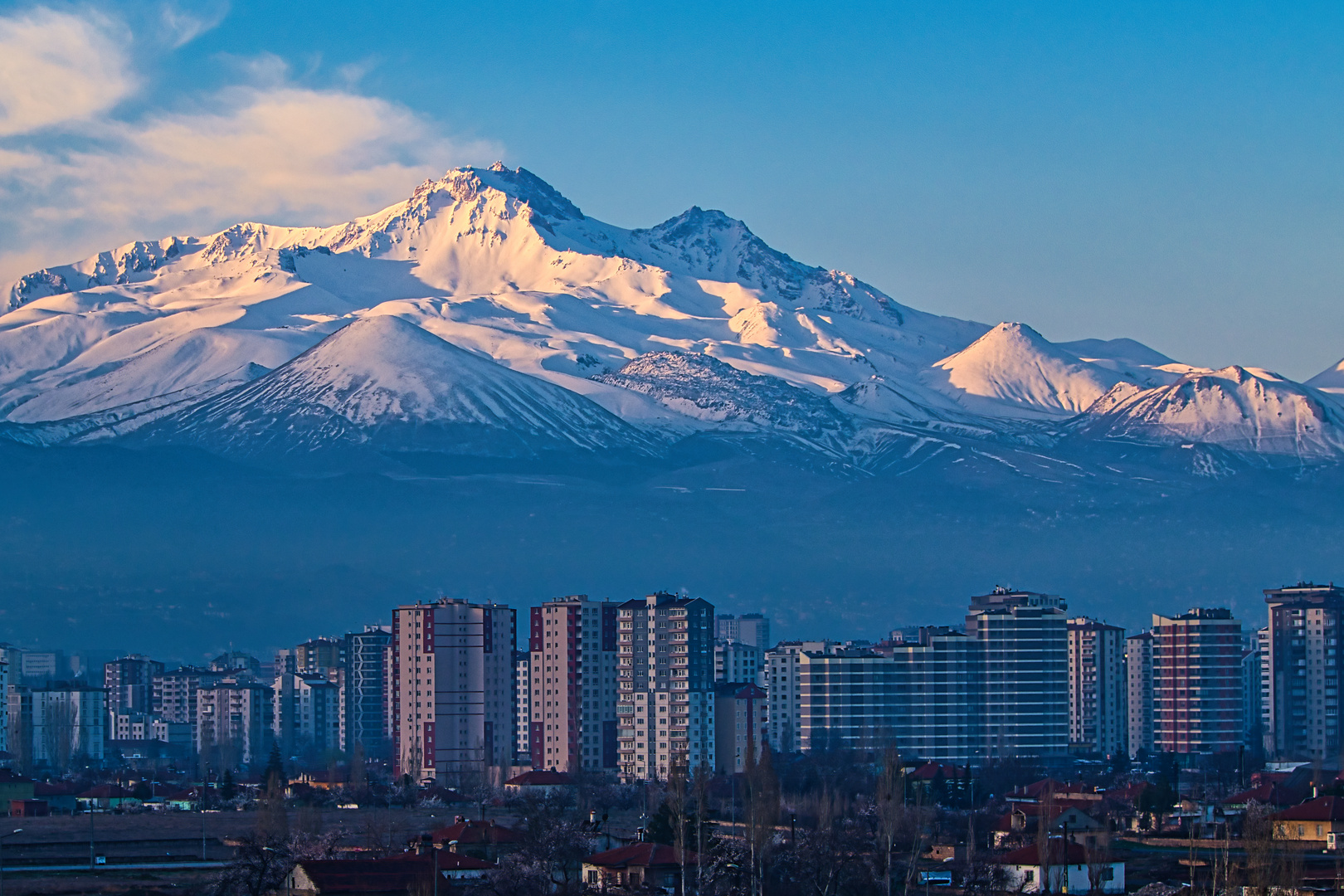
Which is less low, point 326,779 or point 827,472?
point 827,472

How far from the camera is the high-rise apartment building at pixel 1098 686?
77.3 meters

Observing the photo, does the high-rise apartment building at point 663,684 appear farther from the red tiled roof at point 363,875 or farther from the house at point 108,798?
the red tiled roof at point 363,875

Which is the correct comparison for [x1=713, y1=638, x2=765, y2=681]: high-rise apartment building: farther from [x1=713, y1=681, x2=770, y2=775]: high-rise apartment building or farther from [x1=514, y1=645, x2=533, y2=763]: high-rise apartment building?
[x1=713, y1=681, x2=770, y2=775]: high-rise apartment building

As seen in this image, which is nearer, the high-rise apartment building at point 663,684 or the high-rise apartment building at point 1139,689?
the high-rise apartment building at point 663,684

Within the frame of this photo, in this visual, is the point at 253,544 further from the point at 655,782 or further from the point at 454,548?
the point at 655,782

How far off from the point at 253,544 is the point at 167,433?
54.3 ft

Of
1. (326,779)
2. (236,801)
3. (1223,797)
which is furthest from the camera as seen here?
(326,779)

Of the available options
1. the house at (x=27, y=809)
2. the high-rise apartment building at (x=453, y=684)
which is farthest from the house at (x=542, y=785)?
the high-rise apartment building at (x=453, y=684)

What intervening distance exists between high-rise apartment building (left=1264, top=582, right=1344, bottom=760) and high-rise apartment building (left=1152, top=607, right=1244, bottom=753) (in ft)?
8.83

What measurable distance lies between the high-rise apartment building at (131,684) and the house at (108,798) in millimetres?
42648

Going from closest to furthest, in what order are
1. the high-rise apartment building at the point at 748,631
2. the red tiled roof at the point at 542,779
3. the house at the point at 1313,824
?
the house at the point at 1313,824
the red tiled roof at the point at 542,779
the high-rise apartment building at the point at 748,631

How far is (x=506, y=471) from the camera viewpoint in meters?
190

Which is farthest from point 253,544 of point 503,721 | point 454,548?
point 503,721

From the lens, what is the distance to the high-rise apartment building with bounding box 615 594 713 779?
66500 millimetres
